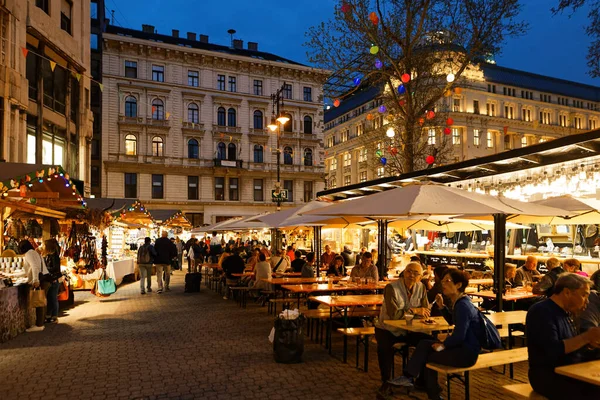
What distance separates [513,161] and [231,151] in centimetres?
3742

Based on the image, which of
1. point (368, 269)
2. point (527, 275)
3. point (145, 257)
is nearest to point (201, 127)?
point (145, 257)

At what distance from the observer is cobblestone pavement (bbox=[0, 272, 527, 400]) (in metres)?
6.59

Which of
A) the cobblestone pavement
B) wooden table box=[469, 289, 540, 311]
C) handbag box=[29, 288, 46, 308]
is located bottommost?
the cobblestone pavement

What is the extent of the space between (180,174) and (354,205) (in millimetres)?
39044

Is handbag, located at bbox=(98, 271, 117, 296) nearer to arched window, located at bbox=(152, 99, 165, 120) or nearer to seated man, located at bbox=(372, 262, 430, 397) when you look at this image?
seated man, located at bbox=(372, 262, 430, 397)

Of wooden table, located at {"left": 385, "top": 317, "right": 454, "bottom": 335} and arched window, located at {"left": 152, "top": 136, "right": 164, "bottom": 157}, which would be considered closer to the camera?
wooden table, located at {"left": 385, "top": 317, "right": 454, "bottom": 335}

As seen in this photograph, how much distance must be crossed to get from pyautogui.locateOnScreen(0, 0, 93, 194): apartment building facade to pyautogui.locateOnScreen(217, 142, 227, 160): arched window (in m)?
21.8

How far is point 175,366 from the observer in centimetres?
780

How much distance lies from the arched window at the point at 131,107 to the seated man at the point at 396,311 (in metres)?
41.5

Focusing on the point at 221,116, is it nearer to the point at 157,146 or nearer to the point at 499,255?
the point at 157,146

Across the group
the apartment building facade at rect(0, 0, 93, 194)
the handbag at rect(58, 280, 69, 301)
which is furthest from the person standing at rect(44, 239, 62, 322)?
the apartment building facade at rect(0, 0, 93, 194)

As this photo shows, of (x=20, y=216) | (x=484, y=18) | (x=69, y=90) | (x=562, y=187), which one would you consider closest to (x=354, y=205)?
(x=562, y=187)

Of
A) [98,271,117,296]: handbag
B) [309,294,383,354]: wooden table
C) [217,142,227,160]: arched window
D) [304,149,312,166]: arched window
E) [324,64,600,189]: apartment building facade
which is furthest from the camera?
[324,64,600,189]: apartment building facade

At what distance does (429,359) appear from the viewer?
18.3 ft
